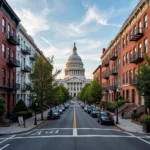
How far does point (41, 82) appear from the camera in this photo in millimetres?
38375

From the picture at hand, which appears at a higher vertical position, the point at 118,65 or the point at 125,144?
the point at 118,65

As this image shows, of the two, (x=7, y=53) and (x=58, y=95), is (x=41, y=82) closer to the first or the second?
(x=7, y=53)

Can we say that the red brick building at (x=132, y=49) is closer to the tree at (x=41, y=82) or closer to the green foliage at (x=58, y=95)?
the green foliage at (x=58, y=95)

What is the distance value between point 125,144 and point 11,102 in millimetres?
25980

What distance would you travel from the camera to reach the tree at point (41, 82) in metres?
37.5

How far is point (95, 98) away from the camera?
64.9 m

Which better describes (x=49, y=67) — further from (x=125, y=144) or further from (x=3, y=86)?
(x=125, y=144)

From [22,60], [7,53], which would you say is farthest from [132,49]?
[7,53]

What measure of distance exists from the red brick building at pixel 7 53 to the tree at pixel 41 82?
3332 millimetres

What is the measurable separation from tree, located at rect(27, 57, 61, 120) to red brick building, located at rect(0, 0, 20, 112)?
3332 millimetres

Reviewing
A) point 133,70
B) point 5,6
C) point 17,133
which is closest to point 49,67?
point 5,6

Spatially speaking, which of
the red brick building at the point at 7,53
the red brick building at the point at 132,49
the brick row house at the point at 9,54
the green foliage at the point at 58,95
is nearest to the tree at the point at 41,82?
the green foliage at the point at 58,95

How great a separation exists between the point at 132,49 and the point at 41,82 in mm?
16909

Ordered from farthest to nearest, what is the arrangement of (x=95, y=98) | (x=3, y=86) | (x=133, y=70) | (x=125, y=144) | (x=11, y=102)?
(x=95, y=98) → (x=133, y=70) → (x=11, y=102) → (x=3, y=86) → (x=125, y=144)
